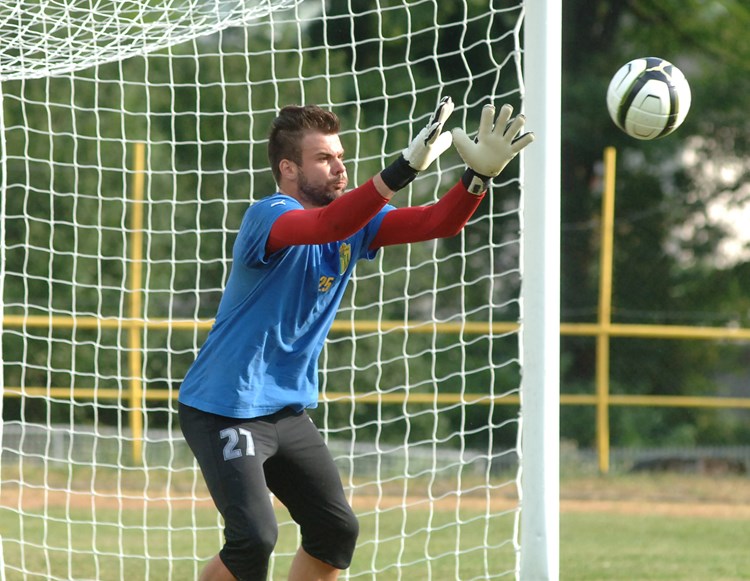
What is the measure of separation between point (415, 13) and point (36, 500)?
8.72 meters

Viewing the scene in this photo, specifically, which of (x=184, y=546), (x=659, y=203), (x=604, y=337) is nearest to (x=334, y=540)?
(x=184, y=546)

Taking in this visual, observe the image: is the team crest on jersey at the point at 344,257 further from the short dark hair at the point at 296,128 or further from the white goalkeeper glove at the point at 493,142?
the white goalkeeper glove at the point at 493,142

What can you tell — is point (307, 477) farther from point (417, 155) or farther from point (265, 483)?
point (417, 155)

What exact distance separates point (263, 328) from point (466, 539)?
3896mm

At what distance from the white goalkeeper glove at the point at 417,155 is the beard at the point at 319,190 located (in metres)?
0.46

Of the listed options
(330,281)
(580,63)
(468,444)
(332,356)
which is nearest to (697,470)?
(468,444)

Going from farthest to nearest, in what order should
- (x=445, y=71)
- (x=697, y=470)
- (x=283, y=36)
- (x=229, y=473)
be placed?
(x=445, y=71), (x=283, y=36), (x=697, y=470), (x=229, y=473)

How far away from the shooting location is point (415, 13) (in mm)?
15562

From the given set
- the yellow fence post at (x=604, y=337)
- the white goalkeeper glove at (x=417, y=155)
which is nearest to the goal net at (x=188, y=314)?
the yellow fence post at (x=604, y=337)

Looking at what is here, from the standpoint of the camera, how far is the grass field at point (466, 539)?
624 cm

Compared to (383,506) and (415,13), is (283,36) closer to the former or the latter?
(415,13)

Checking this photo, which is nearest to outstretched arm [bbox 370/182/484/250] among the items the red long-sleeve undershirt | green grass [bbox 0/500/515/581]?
the red long-sleeve undershirt

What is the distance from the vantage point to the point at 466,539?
760 cm

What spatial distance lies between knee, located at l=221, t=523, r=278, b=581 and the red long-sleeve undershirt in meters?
0.94
